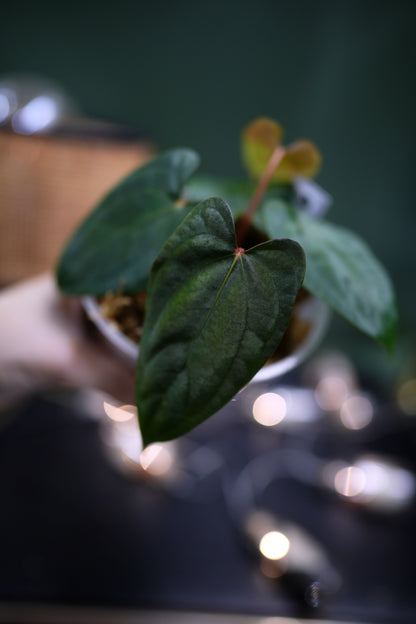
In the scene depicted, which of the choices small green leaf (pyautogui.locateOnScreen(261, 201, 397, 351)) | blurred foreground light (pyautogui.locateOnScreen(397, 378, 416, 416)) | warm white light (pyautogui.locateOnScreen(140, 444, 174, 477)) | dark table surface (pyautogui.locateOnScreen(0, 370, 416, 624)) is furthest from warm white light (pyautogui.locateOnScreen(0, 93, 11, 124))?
blurred foreground light (pyautogui.locateOnScreen(397, 378, 416, 416))

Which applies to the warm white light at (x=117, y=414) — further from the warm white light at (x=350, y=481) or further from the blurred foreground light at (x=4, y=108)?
the blurred foreground light at (x=4, y=108)

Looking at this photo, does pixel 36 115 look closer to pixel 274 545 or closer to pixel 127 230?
pixel 127 230

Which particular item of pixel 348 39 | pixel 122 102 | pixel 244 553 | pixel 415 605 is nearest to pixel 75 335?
pixel 244 553

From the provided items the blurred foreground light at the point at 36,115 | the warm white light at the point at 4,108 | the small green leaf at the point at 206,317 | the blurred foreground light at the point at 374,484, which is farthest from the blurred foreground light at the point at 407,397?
the warm white light at the point at 4,108

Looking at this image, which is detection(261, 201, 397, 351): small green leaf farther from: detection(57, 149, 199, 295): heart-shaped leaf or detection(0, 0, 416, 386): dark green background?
detection(0, 0, 416, 386): dark green background

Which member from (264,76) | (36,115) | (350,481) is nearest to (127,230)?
(350,481)

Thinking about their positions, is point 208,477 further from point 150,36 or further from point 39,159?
point 150,36
